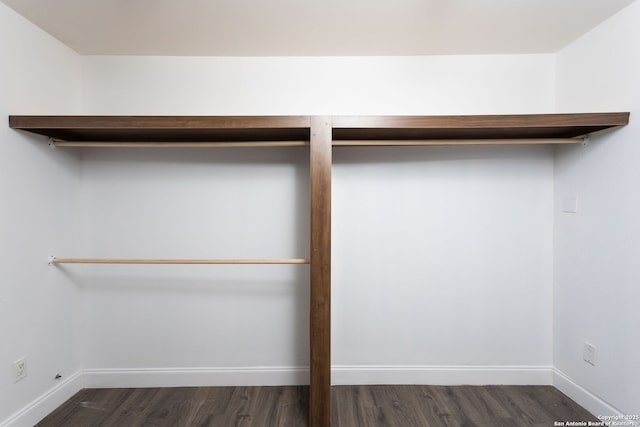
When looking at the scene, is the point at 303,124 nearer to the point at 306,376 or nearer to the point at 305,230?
the point at 305,230

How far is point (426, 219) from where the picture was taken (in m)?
2.39

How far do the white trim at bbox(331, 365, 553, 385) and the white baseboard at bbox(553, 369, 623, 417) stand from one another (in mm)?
129

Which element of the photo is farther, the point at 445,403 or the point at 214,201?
the point at 214,201

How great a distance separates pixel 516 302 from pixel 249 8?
2.63m

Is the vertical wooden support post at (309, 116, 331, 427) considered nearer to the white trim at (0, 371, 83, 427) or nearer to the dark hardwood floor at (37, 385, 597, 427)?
the dark hardwood floor at (37, 385, 597, 427)

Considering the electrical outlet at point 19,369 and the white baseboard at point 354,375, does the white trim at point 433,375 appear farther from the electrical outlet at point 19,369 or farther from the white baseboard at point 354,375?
the electrical outlet at point 19,369

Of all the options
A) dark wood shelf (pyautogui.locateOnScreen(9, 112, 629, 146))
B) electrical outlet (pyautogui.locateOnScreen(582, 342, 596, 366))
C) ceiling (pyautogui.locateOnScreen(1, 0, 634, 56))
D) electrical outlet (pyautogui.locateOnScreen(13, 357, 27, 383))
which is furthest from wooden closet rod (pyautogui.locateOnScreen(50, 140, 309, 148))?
electrical outlet (pyautogui.locateOnScreen(582, 342, 596, 366))

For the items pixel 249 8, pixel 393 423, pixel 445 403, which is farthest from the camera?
pixel 445 403

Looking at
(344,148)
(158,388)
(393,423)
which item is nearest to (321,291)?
(393,423)

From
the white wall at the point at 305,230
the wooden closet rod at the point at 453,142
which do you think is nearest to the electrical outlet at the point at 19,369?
the white wall at the point at 305,230

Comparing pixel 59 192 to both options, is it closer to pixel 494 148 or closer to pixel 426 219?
pixel 426 219

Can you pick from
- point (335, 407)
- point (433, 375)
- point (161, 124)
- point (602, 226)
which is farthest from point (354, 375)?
point (161, 124)

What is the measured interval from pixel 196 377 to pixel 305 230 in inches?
52.6

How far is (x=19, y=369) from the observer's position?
1838 mm
